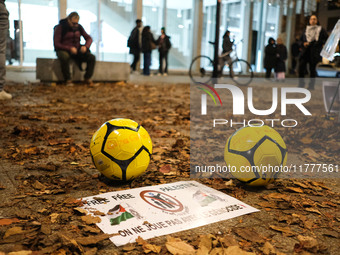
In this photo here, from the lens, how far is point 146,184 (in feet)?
9.40

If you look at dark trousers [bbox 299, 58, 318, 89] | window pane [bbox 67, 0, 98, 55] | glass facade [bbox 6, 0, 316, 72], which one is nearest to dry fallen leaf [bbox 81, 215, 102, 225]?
dark trousers [bbox 299, 58, 318, 89]

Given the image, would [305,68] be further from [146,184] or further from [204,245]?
[204,245]

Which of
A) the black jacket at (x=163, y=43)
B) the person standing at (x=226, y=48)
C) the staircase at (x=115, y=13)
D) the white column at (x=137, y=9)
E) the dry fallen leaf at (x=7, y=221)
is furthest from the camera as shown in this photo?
the white column at (x=137, y=9)

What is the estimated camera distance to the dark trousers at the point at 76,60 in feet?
32.4

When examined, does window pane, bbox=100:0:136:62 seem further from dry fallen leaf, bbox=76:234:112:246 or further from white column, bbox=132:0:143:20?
dry fallen leaf, bbox=76:234:112:246

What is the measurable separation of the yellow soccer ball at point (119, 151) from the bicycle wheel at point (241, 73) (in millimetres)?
10082

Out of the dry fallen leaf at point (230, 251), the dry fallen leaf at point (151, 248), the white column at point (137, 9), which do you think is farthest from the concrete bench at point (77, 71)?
the dry fallen leaf at point (230, 251)

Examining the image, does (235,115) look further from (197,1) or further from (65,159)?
(197,1)

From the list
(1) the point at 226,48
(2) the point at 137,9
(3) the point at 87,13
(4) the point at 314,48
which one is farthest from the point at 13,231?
(2) the point at 137,9

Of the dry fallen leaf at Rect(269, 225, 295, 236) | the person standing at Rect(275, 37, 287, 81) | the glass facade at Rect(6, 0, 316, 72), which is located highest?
the glass facade at Rect(6, 0, 316, 72)

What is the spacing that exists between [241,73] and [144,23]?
6.69 metres

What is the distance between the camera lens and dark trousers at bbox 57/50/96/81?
9.88 m

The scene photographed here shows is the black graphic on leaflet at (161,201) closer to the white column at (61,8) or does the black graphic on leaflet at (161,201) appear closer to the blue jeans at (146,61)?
the blue jeans at (146,61)

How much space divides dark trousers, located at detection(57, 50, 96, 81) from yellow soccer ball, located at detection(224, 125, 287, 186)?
8063mm
